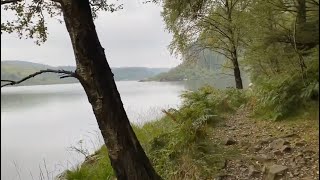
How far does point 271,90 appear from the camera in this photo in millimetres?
7941

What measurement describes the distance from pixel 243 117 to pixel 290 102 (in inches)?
84.4

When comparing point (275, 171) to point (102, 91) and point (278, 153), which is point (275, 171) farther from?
point (102, 91)

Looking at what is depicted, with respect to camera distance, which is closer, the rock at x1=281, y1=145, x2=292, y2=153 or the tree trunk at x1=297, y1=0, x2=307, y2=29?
the rock at x1=281, y1=145, x2=292, y2=153

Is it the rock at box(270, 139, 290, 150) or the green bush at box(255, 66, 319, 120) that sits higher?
the green bush at box(255, 66, 319, 120)

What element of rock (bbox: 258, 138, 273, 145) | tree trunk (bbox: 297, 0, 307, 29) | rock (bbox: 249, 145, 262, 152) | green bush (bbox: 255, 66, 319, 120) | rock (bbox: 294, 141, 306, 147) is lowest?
rock (bbox: 249, 145, 262, 152)

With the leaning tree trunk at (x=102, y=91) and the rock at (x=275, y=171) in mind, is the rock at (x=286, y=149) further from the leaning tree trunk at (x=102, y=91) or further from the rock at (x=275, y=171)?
the leaning tree trunk at (x=102, y=91)

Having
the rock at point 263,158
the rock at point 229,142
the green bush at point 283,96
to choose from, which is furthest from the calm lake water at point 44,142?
the green bush at point 283,96

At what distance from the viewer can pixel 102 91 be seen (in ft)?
15.7

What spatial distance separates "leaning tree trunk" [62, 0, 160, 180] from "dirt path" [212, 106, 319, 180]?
4.70ft

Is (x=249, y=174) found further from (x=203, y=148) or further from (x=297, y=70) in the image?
(x=297, y=70)

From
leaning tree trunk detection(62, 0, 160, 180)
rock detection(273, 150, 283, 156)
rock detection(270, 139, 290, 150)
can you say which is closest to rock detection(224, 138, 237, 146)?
rock detection(270, 139, 290, 150)

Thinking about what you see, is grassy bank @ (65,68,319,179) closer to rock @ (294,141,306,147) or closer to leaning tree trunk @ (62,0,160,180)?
rock @ (294,141,306,147)

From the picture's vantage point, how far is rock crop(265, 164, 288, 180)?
484 centimetres

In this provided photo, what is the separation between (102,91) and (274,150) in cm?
289
